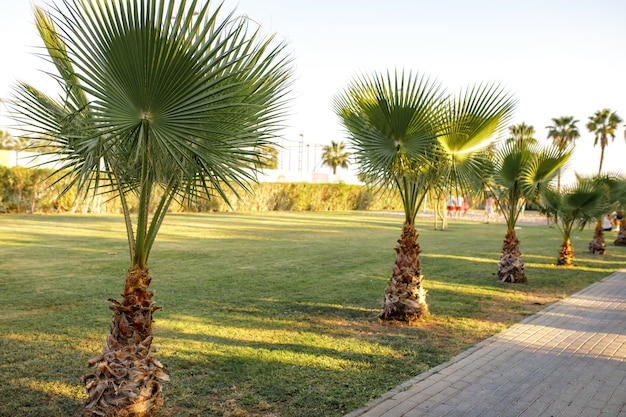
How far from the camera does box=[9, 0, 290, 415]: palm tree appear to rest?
331cm

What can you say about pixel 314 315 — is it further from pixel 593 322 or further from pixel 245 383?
pixel 593 322

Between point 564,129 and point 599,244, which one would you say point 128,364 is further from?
point 564,129

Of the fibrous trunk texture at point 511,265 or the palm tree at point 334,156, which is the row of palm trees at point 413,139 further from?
the palm tree at point 334,156

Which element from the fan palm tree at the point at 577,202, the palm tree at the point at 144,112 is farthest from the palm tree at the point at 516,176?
the palm tree at the point at 144,112

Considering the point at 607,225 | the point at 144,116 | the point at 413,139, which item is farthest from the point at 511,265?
the point at 607,225

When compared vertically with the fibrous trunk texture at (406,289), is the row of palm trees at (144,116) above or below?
above

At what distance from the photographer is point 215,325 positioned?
278 inches

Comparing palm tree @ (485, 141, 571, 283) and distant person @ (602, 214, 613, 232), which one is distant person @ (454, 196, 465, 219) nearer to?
distant person @ (602, 214, 613, 232)

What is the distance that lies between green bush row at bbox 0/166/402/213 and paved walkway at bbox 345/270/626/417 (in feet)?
27.7

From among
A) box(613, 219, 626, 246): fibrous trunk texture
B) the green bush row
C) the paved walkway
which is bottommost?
the paved walkway

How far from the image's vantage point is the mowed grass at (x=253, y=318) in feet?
15.7

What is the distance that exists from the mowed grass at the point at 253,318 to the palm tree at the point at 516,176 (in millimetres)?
523

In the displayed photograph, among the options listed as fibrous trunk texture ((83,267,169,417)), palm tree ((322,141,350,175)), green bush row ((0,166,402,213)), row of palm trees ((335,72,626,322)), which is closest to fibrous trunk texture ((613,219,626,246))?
green bush row ((0,166,402,213))

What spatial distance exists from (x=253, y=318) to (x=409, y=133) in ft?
11.2
